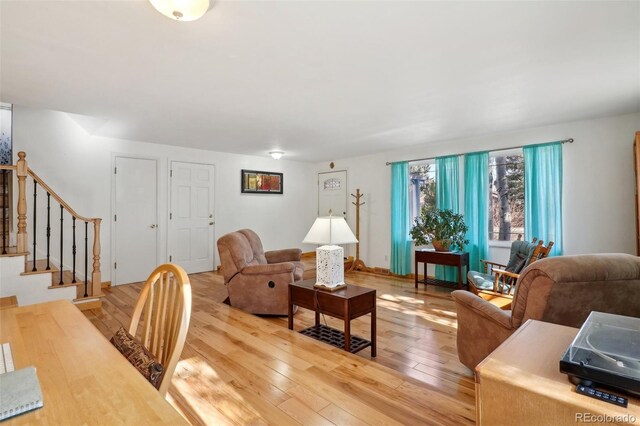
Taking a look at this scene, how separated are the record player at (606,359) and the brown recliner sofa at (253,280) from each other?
290cm

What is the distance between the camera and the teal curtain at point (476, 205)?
4.80 m

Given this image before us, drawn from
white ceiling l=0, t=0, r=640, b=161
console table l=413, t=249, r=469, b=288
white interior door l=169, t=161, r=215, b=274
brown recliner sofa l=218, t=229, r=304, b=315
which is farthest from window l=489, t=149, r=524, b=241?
white interior door l=169, t=161, r=215, b=274

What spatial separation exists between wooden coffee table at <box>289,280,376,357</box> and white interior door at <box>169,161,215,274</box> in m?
3.35

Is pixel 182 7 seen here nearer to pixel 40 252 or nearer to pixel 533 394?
pixel 533 394

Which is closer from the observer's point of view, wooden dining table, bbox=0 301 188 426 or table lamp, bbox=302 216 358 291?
wooden dining table, bbox=0 301 188 426

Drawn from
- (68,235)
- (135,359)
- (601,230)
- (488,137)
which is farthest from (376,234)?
(135,359)

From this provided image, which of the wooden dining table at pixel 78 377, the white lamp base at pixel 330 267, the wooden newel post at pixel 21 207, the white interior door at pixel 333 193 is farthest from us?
the white interior door at pixel 333 193

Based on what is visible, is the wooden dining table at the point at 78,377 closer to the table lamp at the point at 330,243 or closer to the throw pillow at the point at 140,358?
the throw pillow at the point at 140,358

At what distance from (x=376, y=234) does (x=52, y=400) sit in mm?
5849

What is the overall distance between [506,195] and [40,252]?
21.1 ft

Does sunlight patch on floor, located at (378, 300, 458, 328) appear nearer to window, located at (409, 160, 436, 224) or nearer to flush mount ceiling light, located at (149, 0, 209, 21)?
window, located at (409, 160, 436, 224)

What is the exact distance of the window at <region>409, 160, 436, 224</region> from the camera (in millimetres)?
5625

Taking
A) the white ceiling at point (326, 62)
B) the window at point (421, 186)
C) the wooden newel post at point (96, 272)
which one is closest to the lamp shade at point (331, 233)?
the white ceiling at point (326, 62)

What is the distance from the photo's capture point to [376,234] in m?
6.36
